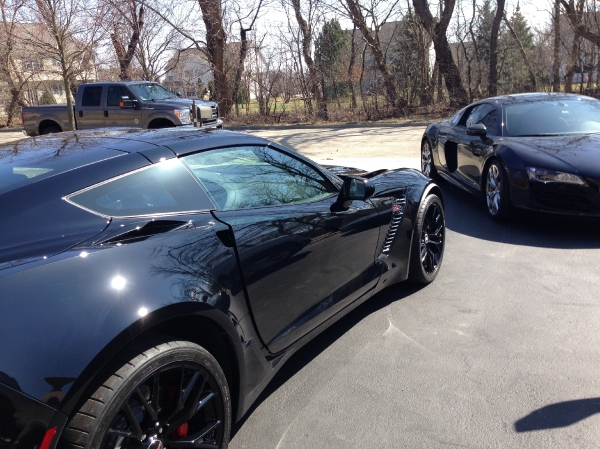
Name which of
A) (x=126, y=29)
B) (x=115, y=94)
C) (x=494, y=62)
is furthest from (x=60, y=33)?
(x=494, y=62)

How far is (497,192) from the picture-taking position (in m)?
6.35

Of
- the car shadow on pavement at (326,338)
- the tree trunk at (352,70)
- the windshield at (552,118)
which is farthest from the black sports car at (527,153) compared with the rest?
the tree trunk at (352,70)

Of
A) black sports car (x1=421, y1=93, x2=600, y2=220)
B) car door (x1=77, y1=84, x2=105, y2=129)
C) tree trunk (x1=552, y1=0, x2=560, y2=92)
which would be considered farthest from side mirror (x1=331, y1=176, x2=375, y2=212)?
tree trunk (x1=552, y1=0, x2=560, y2=92)

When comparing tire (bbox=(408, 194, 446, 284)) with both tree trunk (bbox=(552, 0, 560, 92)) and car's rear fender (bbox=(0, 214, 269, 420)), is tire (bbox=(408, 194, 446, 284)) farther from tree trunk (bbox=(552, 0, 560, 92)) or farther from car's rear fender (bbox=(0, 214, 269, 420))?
tree trunk (bbox=(552, 0, 560, 92))

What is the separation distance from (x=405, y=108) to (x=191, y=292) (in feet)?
66.2

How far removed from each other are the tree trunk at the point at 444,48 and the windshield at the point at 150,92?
34.9ft

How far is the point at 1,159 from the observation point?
275 cm

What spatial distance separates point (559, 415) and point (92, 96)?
51.6 feet

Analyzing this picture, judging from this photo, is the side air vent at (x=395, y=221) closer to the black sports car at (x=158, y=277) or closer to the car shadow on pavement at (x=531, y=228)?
the black sports car at (x=158, y=277)

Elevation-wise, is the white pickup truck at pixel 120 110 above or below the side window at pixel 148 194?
above

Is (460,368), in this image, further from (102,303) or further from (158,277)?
(102,303)

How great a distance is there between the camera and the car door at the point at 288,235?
8.78 ft

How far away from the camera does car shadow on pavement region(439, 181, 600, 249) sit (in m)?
5.62

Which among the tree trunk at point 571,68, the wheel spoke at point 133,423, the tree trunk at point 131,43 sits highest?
the tree trunk at point 131,43
